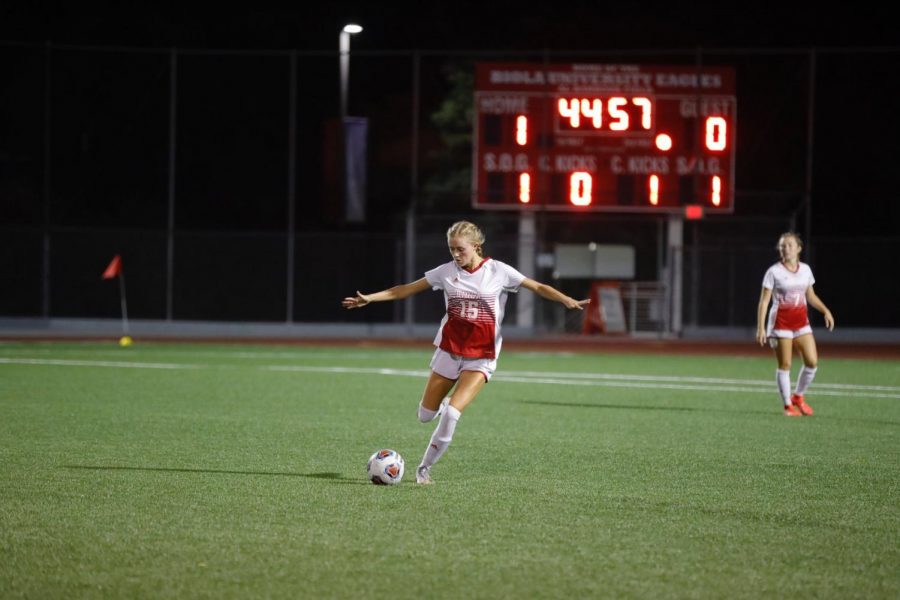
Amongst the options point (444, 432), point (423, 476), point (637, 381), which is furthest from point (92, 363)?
point (444, 432)

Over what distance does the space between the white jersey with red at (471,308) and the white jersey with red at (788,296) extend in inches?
229

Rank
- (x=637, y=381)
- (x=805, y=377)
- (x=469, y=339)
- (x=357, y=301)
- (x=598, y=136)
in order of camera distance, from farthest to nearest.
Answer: (x=598, y=136)
(x=637, y=381)
(x=805, y=377)
(x=357, y=301)
(x=469, y=339)

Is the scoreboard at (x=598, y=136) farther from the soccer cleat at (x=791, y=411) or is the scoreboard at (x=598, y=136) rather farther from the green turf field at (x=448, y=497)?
the soccer cleat at (x=791, y=411)

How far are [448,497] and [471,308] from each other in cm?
141

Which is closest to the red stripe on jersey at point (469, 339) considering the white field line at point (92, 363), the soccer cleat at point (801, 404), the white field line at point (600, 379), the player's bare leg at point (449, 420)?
the player's bare leg at point (449, 420)

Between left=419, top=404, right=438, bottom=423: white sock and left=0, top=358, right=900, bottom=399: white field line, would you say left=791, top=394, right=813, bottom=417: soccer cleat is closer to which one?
left=0, top=358, right=900, bottom=399: white field line

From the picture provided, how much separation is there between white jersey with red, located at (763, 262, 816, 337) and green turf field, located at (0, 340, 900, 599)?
1.02 meters

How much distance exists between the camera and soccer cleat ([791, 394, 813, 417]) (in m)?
13.4

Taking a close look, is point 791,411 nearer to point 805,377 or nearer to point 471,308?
point 805,377

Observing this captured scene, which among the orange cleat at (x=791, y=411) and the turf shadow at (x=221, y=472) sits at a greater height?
the orange cleat at (x=791, y=411)

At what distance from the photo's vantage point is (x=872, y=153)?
39219 mm

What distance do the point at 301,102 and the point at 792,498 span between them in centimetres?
3741

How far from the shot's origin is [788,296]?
531 inches

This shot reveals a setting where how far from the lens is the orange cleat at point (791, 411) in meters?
13.4
